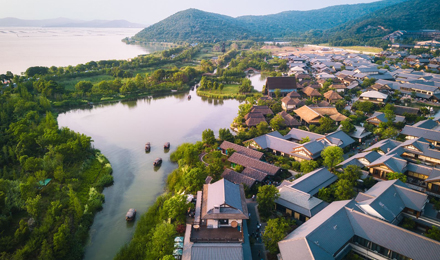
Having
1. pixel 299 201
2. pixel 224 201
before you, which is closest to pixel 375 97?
pixel 299 201

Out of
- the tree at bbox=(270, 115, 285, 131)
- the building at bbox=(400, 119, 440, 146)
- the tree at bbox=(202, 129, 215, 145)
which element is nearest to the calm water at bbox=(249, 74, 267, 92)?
the tree at bbox=(270, 115, 285, 131)

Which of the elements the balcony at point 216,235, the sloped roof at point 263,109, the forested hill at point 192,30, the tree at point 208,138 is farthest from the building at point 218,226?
the forested hill at point 192,30

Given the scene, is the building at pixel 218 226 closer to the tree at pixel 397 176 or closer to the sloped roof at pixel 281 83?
the tree at pixel 397 176

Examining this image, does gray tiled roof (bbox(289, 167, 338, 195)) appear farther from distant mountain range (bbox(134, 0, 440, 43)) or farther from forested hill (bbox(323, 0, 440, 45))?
distant mountain range (bbox(134, 0, 440, 43))

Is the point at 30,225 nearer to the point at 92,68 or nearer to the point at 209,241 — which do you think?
the point at 209,241

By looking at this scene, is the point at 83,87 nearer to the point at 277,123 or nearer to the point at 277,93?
the point at 277,93

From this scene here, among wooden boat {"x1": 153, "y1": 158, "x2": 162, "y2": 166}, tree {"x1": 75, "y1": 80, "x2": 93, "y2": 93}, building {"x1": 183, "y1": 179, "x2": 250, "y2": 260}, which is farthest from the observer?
tree {"x1": 75, "y1": 80, "x2": 93, "y2": 93}

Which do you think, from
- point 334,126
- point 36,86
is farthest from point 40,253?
point 36,86
